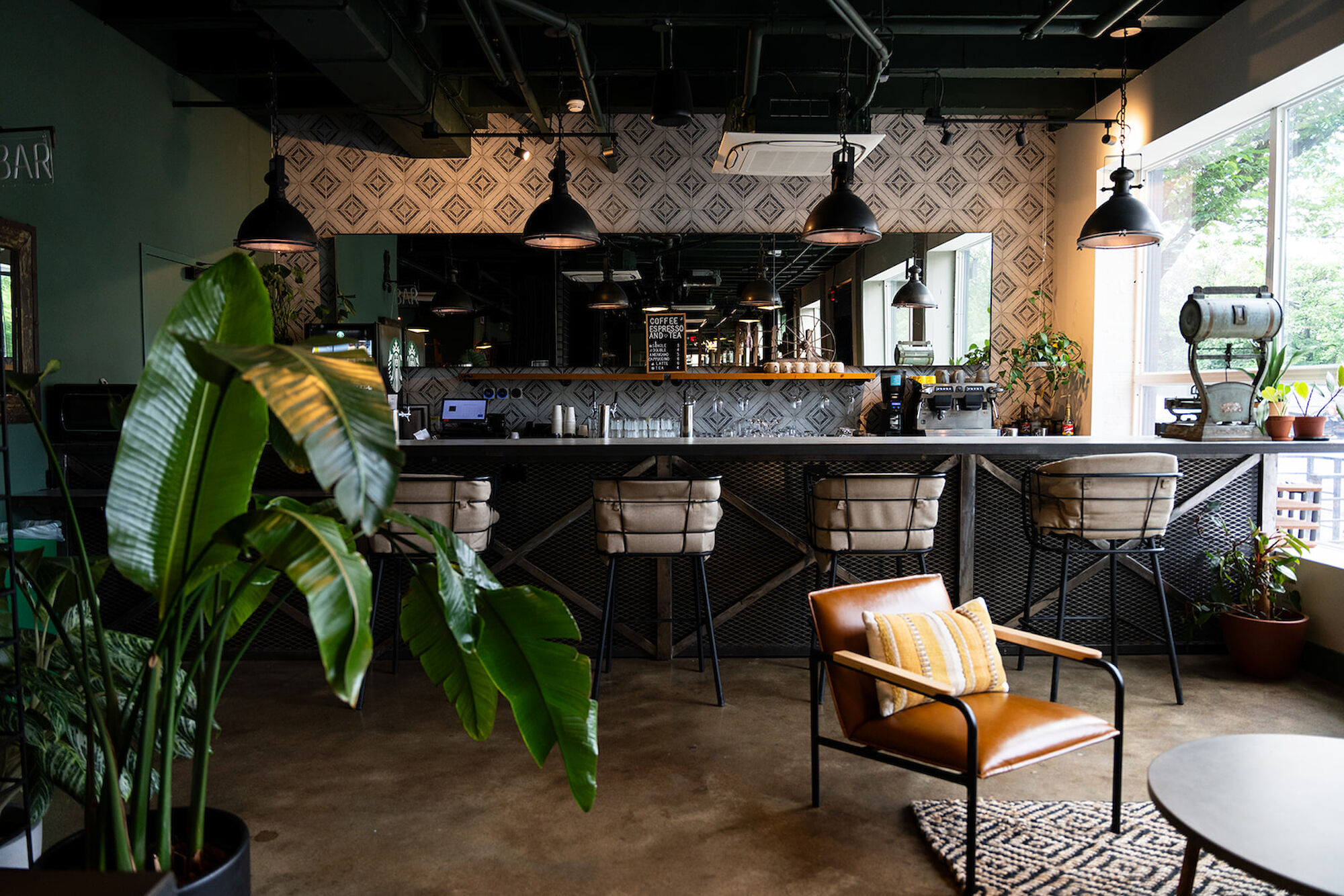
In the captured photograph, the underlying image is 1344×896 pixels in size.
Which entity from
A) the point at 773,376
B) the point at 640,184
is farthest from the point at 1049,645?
the point at 640,184

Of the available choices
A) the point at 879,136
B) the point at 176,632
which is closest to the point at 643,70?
the point at 879,136

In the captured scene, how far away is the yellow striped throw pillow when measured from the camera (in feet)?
8.37

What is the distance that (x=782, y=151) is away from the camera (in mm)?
5473

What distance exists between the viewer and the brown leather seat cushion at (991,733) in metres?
2.27

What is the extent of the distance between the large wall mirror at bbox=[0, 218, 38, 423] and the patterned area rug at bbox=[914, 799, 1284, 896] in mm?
4598

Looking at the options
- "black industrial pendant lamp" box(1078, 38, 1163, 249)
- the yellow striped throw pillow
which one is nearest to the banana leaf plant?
the yellow striped throw pillow

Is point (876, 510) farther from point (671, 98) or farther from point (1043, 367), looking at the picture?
point (1043, 367)

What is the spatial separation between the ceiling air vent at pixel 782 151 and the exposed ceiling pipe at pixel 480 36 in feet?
4.70

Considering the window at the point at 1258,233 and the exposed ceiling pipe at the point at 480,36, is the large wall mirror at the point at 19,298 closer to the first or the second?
the exposed ceiling pipe at the point at 480,36

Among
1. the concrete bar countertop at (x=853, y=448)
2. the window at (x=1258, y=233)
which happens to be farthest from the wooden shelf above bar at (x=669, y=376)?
the concrete bar countertop at (x=853, y=448)

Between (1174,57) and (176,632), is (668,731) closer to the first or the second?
(176,632)

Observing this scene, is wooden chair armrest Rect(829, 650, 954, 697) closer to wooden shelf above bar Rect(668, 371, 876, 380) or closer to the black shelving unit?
the black shelving unit

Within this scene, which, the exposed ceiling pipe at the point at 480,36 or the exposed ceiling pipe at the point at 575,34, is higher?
the exposed ceiling pipe at the point at 575,34

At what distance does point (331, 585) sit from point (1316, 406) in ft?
17.2
